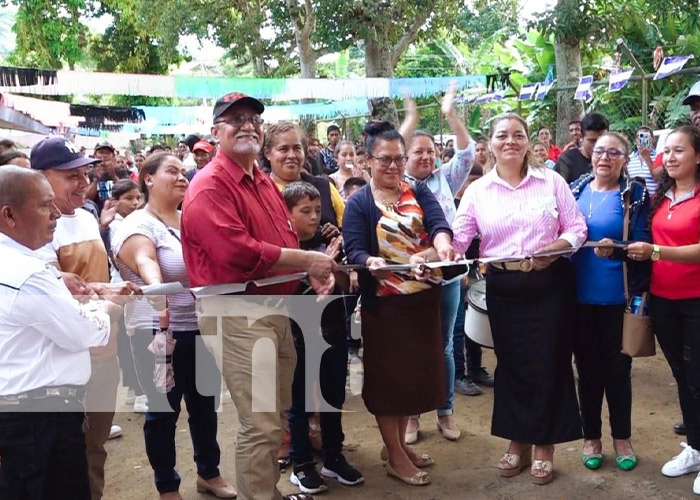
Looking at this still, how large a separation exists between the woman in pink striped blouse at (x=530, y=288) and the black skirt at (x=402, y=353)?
0.41 meters

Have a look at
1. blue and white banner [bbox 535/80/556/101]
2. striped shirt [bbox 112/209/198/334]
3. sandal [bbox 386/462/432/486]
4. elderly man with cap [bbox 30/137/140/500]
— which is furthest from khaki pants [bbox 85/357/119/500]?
blue and white banner [bbox 535/80/556/101]

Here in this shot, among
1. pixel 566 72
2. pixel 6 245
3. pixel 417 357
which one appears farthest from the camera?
pixel 566 72

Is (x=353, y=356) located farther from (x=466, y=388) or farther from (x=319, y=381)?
(x=319, y=381)

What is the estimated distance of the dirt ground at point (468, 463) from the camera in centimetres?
390

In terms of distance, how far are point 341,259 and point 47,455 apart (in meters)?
2.09

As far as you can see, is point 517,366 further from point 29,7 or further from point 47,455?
point 29,7

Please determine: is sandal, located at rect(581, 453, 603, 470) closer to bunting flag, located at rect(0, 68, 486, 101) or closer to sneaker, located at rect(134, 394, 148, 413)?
sneaker, located at rect(134, 394, 148, 413)

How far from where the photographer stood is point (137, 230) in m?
3.69

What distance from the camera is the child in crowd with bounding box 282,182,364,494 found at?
4.06 meters

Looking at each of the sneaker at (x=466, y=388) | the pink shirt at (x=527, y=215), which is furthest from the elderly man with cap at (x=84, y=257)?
the sneaker at (x=466, y=388)

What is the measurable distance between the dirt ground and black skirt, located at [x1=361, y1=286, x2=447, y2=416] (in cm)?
50

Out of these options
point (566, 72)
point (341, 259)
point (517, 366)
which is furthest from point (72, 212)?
point (566, 72)

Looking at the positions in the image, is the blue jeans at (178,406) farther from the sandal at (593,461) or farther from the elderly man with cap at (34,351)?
the sandal at (593,461)

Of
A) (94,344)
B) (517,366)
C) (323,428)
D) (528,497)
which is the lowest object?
(528,497)
